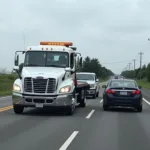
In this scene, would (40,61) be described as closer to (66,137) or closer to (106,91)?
(106,91)

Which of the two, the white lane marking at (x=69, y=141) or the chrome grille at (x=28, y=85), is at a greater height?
the chrome grille at (x=28, y=85)

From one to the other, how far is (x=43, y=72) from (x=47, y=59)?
4.14 ft

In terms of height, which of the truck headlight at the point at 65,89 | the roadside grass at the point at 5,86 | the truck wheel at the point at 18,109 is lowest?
the roadside grass at the point at 5,86

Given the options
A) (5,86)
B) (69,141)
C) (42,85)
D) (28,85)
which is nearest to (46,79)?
(42,85)

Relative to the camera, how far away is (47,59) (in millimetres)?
18406

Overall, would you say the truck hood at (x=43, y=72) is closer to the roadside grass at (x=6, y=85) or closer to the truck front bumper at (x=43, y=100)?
the truck front bumper at (x=43, y=100)

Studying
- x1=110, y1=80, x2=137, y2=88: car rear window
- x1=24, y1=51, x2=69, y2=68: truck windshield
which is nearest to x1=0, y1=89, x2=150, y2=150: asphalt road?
x1=24, y1=51, x2=69, y2=68: truck windshield

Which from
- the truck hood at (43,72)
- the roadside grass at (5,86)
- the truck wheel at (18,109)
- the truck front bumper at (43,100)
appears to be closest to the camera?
the truck front bumper at (43,100)

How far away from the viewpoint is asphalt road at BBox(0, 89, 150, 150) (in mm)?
10062

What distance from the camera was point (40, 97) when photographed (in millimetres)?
16906

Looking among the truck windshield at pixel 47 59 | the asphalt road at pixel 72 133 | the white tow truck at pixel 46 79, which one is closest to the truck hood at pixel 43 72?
the white tow truck at pixel 46 79

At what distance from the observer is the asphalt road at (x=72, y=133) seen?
33.0 ft

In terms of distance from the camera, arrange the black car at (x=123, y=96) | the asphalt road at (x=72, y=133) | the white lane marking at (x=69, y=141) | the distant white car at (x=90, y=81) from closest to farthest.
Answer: the white lane marking at (x=69, y=141), the asphalt road at (x=72, y=133), the black car at (x=123, y=96), the distant white car at (x=90, y=81)

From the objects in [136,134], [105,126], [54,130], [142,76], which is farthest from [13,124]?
[142,76]
